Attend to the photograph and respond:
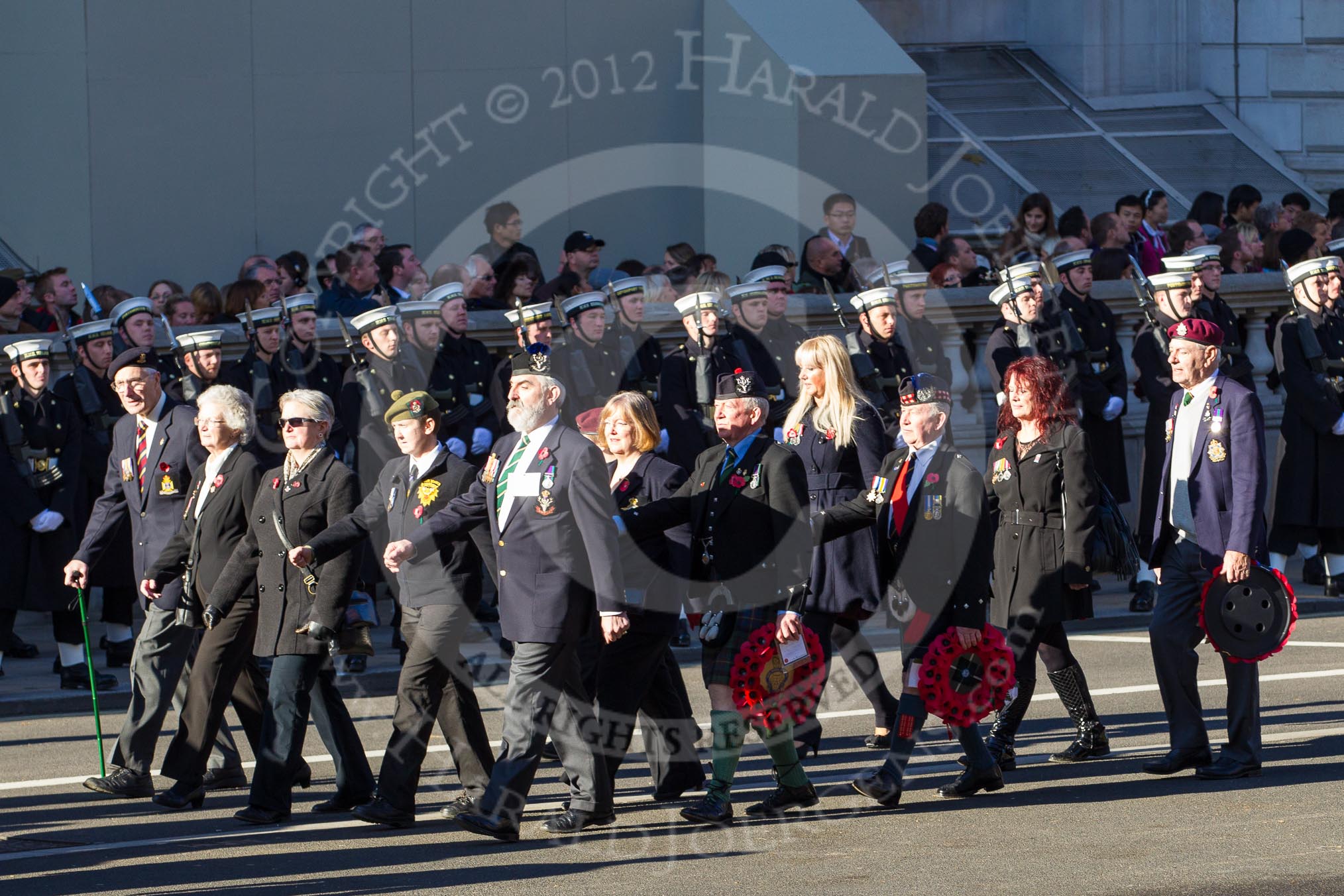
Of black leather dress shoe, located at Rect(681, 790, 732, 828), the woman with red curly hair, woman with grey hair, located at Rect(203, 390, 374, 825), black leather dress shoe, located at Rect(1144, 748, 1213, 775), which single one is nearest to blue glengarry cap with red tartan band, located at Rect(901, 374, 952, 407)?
the woman with red curly hair

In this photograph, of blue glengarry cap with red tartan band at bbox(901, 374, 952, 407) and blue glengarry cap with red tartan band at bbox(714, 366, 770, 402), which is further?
blue glengarry cap with red tartan band at bbox(901, 374, 952, 407)

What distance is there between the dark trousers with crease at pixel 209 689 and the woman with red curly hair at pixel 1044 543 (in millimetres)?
3325

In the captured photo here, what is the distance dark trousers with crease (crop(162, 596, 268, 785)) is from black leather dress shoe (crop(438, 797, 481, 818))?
0.90m

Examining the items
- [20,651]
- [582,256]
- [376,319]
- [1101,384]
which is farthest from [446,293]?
[1101,384]

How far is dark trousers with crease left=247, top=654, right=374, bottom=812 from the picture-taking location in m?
8.98

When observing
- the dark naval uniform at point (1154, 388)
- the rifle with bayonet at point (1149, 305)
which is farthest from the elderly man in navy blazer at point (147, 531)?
the rifle with bayonet at point (1149, 305)

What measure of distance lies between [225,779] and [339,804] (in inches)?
38.1

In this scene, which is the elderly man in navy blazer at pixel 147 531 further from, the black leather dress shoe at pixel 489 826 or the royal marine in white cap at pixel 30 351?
the royal marine in white cap at pixel 30 351

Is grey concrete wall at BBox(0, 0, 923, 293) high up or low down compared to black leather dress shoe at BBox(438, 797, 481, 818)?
up

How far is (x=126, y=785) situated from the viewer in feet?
31.8

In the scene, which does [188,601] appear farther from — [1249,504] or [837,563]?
[1249,504]

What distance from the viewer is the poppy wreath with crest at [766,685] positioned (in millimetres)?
8656

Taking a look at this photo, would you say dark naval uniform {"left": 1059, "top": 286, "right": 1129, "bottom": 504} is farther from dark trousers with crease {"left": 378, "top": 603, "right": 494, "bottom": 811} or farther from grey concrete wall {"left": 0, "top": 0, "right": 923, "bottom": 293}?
dark trousers with crease {"left": 378, "top": 603, "right": 494, "bottom": 811}

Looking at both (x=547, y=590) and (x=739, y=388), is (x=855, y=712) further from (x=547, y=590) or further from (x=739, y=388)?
(x=547, y=590)
